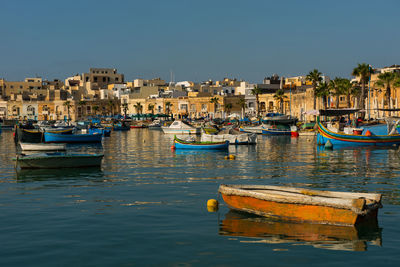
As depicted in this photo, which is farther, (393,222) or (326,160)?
(326,160)

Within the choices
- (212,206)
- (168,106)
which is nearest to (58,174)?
(212,206)

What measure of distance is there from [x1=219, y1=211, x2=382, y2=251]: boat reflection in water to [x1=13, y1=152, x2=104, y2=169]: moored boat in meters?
A: 16.9

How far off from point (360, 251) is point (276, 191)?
4630 mm

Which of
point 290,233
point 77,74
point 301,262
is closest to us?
point 301,262

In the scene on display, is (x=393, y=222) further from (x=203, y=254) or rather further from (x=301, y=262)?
(x=203, y=254)

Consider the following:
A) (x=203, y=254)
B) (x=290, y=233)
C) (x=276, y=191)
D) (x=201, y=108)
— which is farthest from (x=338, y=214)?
(x=201, y=108)

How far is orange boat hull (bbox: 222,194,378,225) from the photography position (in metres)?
14.3

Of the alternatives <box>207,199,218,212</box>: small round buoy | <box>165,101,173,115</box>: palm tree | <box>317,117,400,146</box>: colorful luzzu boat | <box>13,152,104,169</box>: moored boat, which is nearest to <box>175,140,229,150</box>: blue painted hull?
<box>317,117,400,146</box>: colorful luzzu boat

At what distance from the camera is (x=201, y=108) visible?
138m

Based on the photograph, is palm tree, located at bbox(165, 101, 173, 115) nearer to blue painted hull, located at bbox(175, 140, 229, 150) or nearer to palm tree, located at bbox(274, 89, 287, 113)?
palm tree, located at bbox(274, 89, 287, 113)

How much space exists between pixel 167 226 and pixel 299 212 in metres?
4.14

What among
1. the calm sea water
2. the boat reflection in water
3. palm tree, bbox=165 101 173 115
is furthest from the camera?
palm tree, bbox=165 101 173 115

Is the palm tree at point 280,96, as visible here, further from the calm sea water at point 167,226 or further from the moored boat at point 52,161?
the moored boat at point 52,161

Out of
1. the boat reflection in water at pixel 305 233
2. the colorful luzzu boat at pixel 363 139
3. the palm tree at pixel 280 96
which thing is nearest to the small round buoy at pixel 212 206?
the boat reflection in water at pixel 305 233
